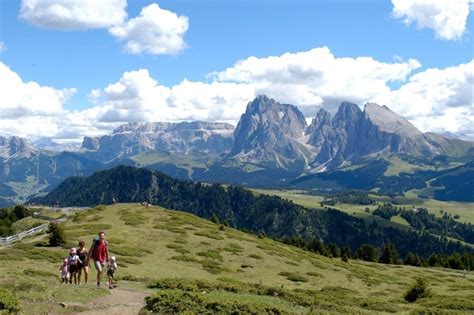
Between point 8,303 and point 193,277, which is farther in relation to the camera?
point 193,277

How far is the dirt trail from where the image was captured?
81.0 ft

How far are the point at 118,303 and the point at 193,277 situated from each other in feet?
60.0

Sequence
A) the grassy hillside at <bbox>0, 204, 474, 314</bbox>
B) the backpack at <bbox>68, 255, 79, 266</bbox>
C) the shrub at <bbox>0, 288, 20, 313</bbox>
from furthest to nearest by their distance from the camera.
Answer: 1. the backpack at <bbox>68, 255, 79, 266</bbox>
2. the grassy hillside at <bbox>0, 204, 474, 314</bbox>
3. the shrub at <bbox>0, 288, 20, 313</bbox>

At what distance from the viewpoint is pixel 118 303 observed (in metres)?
26.8

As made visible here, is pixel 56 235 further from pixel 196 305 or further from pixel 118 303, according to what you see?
pixel 196 305

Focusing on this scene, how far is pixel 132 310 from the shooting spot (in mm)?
25094

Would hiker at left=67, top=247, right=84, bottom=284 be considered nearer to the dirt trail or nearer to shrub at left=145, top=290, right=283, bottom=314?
the dirt trail

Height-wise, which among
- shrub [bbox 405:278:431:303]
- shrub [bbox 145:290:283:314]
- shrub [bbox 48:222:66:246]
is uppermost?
shrub [bbox 145:290:283:314]

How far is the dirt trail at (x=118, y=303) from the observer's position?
2470 centimetres

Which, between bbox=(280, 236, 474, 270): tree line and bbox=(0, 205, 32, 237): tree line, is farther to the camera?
bbox=(280, 236, 474, 270): tree line

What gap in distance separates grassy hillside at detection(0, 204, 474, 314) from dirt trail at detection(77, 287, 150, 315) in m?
0.32

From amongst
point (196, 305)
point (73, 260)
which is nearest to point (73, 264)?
point (73, 260)

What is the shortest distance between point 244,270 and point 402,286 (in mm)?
25138

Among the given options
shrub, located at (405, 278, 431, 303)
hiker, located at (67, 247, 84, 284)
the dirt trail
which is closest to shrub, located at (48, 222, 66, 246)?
hiker, located at (67, 247, 84, 284)
